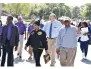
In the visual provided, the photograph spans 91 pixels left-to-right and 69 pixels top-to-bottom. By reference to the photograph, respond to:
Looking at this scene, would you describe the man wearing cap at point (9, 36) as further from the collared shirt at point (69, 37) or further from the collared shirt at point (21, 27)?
the collared shirt at point (21, 27)

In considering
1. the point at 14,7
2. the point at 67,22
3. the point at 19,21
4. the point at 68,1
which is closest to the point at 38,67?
the point at 67,22

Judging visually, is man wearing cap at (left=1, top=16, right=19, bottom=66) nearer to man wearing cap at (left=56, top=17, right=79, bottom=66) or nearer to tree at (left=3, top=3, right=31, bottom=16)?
man wearing cap at (left=56, top=17, right=79, bottom=66)

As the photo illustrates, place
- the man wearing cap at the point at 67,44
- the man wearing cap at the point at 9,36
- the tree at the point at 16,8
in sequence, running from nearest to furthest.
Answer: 1. the man wearing cap at the point at 67,44
2. the man wearing cap at the point at 9,36
3. the tree at the point at 16,8

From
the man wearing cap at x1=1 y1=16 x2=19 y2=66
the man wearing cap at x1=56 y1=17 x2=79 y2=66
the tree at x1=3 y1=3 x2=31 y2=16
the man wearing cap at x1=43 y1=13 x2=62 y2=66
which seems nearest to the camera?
the man wearing cap at x1=56 y1=17 x2=79 y2=66

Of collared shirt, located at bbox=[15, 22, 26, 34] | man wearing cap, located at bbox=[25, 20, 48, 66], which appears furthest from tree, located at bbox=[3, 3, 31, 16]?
man wearing cap, located at bbox=[25, 20, 48, 66]

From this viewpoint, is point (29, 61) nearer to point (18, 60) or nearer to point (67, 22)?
point (18, 60)

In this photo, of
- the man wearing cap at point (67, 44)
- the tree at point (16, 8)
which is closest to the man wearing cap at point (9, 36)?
the man wearing cap at point (67, 44)

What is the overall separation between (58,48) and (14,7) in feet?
179

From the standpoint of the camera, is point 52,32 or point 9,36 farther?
point 52,32

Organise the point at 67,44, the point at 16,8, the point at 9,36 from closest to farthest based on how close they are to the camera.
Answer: the point at 67,44 < the point at 9,36 < the point at 16,8

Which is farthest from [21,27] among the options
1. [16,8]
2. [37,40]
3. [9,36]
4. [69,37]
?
[16,8]

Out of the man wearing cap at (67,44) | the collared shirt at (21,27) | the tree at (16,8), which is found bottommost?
the man wearing cap at (67,44)

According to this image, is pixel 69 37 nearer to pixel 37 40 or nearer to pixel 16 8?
pixel 37 40

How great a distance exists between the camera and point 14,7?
A: 62.9m
